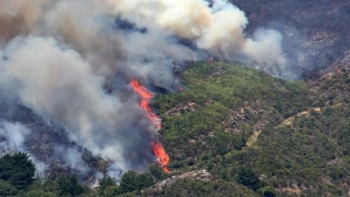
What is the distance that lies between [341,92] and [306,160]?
27094 millimetres

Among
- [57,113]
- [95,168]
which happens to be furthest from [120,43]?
[95,168]

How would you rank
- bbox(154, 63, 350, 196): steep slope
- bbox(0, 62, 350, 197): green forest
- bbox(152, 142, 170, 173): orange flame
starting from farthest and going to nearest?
bbox(152, 142, 170, 173): orange flame → bbox(154, 63, 350, 196): steep slope → bbox(0, 62, 350, 197): green forest

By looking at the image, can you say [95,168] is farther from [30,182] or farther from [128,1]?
[128,1]

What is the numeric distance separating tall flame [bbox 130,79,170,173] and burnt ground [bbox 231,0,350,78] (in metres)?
37.4

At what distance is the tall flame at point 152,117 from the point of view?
123125mm

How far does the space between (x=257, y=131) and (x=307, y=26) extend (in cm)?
5028

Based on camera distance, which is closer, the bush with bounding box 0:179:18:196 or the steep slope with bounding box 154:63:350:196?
the bush with bounding box 0:179:18:196

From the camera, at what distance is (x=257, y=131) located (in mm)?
134125

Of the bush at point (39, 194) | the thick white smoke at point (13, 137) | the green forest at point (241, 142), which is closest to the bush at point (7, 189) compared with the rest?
the green forest at point (241, 142)

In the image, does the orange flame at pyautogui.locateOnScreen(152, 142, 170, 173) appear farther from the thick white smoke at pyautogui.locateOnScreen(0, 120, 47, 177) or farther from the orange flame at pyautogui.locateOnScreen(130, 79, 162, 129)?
the thick white smoke at pyautogui.locateOnScreen(0, 120, 47, 177)

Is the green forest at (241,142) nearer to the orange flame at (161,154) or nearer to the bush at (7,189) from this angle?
the bush at (7,189)

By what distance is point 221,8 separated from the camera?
6875 inches

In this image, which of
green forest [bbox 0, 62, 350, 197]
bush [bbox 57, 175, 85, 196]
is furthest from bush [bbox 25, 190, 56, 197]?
bush [bbox 57, 175, 85, 196]

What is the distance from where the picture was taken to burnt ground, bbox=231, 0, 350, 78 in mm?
162750
